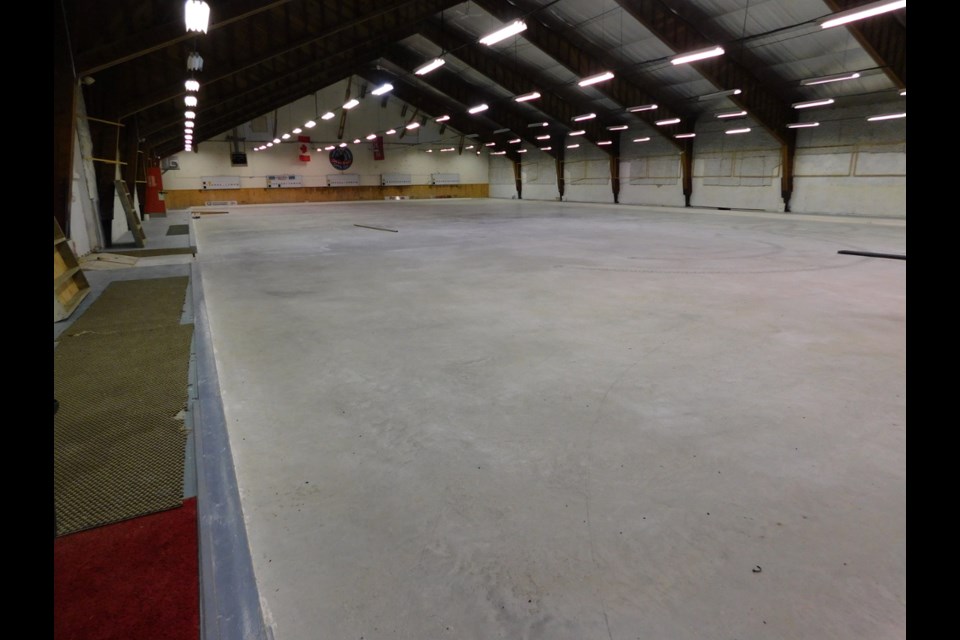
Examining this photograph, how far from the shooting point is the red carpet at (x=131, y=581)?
5.93 ft

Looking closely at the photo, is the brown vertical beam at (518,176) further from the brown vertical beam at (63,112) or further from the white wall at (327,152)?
the brown vertical beam at (63,112)

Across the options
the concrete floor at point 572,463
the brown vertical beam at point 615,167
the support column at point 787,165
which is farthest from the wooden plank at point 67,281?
the brown vertical beam at point 615,167

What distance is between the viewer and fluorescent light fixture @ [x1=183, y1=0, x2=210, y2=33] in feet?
25.5

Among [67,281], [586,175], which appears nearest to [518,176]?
[586,175]

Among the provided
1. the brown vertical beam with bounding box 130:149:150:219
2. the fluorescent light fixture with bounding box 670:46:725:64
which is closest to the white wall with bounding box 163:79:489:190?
the brown vertical beam with bounding box 130:149:150:219

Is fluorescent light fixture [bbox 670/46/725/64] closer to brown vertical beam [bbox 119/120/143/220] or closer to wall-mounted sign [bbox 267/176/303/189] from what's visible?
brown vertical beam [bbox 119/120/143/220]

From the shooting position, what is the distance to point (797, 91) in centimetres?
2089

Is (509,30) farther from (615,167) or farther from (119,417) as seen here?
(615,167)

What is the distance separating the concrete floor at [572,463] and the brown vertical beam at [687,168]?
22.4m

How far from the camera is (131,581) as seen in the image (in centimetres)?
202

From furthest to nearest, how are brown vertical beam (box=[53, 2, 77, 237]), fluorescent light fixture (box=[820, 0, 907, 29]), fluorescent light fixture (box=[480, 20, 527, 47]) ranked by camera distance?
fluorescent light fixture (box=[480, 20, 527, 47]) < fluorescent light fixture (box=[820, 0, 907, 29]) < brown vertical beam (box=[53, 2, 77, 237])

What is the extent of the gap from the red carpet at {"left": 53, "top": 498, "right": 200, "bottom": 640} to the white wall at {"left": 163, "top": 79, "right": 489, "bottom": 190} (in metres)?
39.4

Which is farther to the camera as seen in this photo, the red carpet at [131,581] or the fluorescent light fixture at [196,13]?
the fluorescent light fixture at [196,13]
